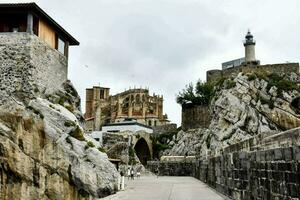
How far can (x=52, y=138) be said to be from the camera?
2283 centimetres

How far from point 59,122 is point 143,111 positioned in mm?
50054

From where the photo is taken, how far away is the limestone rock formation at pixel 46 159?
21.6 m

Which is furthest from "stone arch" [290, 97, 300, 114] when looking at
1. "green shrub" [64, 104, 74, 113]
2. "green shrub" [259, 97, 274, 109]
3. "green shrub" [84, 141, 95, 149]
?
"green shrub" [84, 141, 95, 149]

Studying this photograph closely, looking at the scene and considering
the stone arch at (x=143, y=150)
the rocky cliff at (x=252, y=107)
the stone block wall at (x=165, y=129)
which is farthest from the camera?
the stone block wall at (x=165, y=129)

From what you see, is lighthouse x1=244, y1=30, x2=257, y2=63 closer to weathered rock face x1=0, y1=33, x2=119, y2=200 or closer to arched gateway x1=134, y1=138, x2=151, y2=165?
arched gateway x1=134, y1=138, x2=151, y2=165

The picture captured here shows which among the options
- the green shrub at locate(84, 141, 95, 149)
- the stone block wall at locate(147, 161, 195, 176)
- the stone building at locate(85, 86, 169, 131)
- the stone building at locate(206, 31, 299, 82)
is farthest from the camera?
the stone building at locate(85, 86, 169, 131)

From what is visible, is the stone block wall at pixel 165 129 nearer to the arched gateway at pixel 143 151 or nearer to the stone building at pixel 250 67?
the arched gateway at pixel 143 151

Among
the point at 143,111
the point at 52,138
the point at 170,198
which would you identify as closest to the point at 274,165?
the point at 170,198

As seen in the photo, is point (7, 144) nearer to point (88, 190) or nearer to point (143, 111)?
point (88, 190)

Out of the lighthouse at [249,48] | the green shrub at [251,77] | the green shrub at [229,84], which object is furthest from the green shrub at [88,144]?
the lighthouse at [249,48]

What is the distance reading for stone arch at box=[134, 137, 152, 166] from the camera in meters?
55.0

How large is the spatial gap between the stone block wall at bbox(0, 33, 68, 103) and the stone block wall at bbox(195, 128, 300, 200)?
15.5 m

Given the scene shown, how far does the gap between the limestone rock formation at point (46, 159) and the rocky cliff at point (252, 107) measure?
14.8 metres

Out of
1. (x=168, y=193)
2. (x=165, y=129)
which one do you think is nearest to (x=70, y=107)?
(x=168, y=193)
